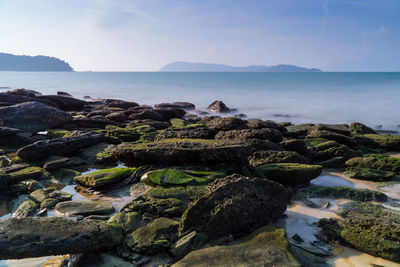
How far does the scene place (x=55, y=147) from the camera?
6105 mm

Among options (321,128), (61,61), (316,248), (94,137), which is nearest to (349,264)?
(316,248)

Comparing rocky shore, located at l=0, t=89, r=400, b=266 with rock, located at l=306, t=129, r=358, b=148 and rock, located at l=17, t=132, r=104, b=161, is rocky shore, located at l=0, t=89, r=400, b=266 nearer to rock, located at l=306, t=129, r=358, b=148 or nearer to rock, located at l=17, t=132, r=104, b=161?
rock, located at l=17, t=132, r=104, b=161

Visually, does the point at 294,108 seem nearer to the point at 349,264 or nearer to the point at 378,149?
the point at 378,149

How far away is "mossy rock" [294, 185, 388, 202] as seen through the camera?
4.18 meters

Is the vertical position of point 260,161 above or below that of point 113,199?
above

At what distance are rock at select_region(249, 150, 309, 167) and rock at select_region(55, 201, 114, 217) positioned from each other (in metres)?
2.71

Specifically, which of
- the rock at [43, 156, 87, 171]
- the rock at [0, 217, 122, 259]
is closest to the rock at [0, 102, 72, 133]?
the rock at [43, 156, 87, 171]

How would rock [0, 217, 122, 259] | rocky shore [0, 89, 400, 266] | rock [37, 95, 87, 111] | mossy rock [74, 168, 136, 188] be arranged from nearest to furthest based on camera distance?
rock [0, 217, 122, 259] < rocky shore [0, 89, 400, 266] < mossy rock [74, 168, 136, 188] < rock [37, 95, 87, 111]

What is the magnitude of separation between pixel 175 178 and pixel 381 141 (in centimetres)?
650

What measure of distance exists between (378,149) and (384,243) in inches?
233

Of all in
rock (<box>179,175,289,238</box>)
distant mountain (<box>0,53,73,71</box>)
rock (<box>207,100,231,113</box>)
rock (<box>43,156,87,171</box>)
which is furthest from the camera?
distant mountain (<box>0,53,73,71</box>)

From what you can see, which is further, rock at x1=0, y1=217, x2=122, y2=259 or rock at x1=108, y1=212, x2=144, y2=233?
rock at x1=108, y1=212, x2=144, y2=233

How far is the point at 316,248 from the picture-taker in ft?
9.42

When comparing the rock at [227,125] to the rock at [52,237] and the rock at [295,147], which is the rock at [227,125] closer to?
the rock at [295,147]
